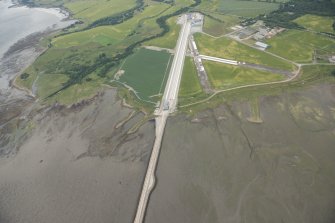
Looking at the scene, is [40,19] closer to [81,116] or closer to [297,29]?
[81,116]

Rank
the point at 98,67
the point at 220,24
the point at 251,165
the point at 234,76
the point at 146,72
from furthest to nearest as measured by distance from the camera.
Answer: the point at 220,24, the point at 98,67, the point at 146,72, the point at 234,76, the point at 251,165

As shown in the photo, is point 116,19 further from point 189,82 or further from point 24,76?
point 189,82

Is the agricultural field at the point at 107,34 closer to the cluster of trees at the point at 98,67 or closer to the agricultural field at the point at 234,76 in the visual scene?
the cluster of trees at the point at 98,67

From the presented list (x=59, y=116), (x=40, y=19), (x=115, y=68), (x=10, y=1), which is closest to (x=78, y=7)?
(x=40, y=19)

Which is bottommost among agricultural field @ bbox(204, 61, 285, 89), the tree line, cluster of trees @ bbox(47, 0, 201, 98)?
agricultural field @ bbox(204, 61, 285, 89)

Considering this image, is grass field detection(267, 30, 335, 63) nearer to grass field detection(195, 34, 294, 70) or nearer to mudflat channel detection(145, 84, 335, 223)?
grass field detection(195, 34, 294, 70)

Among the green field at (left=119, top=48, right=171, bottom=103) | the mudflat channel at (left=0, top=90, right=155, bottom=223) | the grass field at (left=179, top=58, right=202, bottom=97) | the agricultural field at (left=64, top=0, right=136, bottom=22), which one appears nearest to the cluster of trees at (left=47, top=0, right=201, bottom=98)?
the green field at (left=119, top=48, right=171, bottom=103)

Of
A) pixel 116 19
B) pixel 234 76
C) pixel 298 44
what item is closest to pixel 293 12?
pixel 298 44
